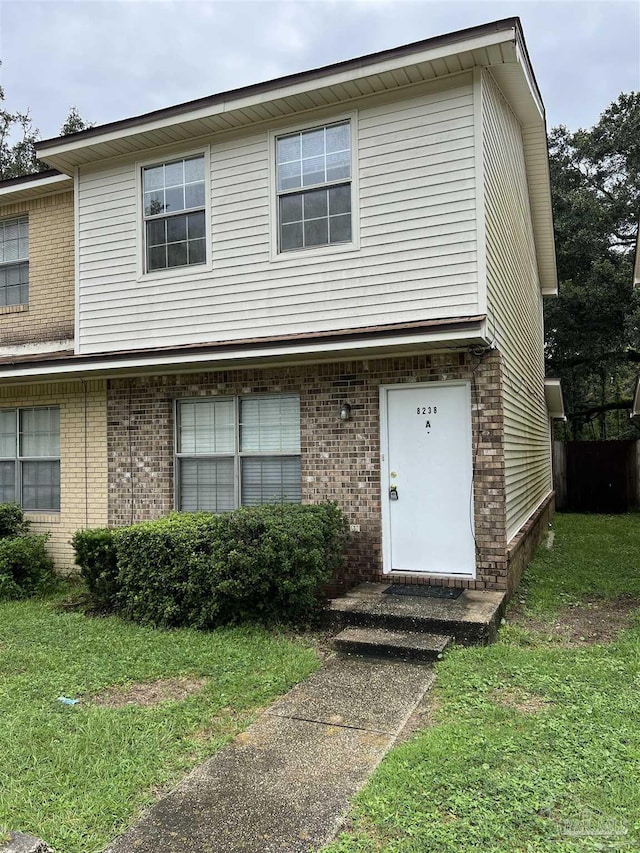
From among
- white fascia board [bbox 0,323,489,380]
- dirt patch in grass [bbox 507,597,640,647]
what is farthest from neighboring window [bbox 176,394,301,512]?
dirt patch in grass [bbox 507,597,640,647]

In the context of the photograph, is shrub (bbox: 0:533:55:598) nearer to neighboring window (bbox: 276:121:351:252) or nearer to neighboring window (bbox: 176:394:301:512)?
neighboring window (bbox: 176:394:301:512)

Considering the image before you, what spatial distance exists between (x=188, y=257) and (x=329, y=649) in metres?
5.19

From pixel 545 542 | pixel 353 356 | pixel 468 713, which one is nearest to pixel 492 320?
pixel 353 356

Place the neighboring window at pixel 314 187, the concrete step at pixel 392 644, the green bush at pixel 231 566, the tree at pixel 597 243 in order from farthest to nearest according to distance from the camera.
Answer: the tree at pixel 597 243, the neighboring window at pixel 314 187, the green bush at pixel 231 566, the concrete step at pixel 392 644

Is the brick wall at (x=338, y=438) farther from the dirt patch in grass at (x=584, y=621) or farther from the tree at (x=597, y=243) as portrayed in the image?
the tree at (x=597, y=243)

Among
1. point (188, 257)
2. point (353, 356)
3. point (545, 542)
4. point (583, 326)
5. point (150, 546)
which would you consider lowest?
point (545, 542)

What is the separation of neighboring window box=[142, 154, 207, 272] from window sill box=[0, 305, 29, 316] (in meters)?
2.59

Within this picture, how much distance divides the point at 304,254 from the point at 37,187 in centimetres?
471

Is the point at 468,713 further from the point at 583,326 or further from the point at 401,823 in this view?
the point at 583,326

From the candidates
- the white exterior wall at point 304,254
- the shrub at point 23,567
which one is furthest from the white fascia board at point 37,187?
the shrub at point 23,567

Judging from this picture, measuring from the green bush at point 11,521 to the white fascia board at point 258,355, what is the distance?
1.82m

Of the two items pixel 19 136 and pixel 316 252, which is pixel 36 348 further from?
pixel 19 136

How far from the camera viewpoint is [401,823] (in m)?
3.05

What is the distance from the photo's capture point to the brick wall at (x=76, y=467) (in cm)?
901
